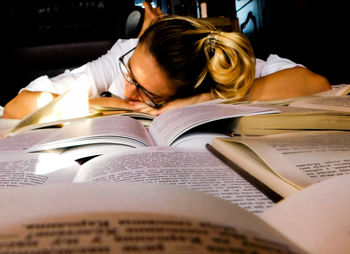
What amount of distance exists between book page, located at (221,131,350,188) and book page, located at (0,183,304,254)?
120mm

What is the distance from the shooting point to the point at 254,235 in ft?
0.34

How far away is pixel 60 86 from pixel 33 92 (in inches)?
4.8

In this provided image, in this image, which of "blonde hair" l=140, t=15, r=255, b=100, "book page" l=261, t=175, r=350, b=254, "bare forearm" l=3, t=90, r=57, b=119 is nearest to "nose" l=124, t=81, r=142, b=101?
"blonde hair" l=140, t=15, r=255, b=100

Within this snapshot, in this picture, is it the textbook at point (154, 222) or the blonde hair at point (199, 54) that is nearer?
the textbook at point (154, 222)

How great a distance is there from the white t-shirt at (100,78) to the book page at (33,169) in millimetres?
801

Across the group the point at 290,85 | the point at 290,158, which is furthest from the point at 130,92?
the point at 290,158

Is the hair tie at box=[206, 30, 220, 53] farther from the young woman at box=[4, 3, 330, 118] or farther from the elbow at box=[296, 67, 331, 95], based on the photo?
the elbow at box=[296, 67, 331, 95]

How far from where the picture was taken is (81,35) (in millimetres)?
2021

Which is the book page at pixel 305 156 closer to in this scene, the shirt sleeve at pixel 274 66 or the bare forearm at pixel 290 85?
the bare forearm at pixel 290 85

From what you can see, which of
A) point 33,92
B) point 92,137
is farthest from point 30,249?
point 33,92

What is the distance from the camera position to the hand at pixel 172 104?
955 millimetres

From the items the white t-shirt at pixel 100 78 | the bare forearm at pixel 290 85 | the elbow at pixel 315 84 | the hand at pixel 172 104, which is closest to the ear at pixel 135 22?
the white t-shirt at pixel 100 78

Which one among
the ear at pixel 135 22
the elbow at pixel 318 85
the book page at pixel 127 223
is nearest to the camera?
the book page at pixel 127 223

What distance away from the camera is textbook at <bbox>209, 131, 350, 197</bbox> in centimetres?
22
